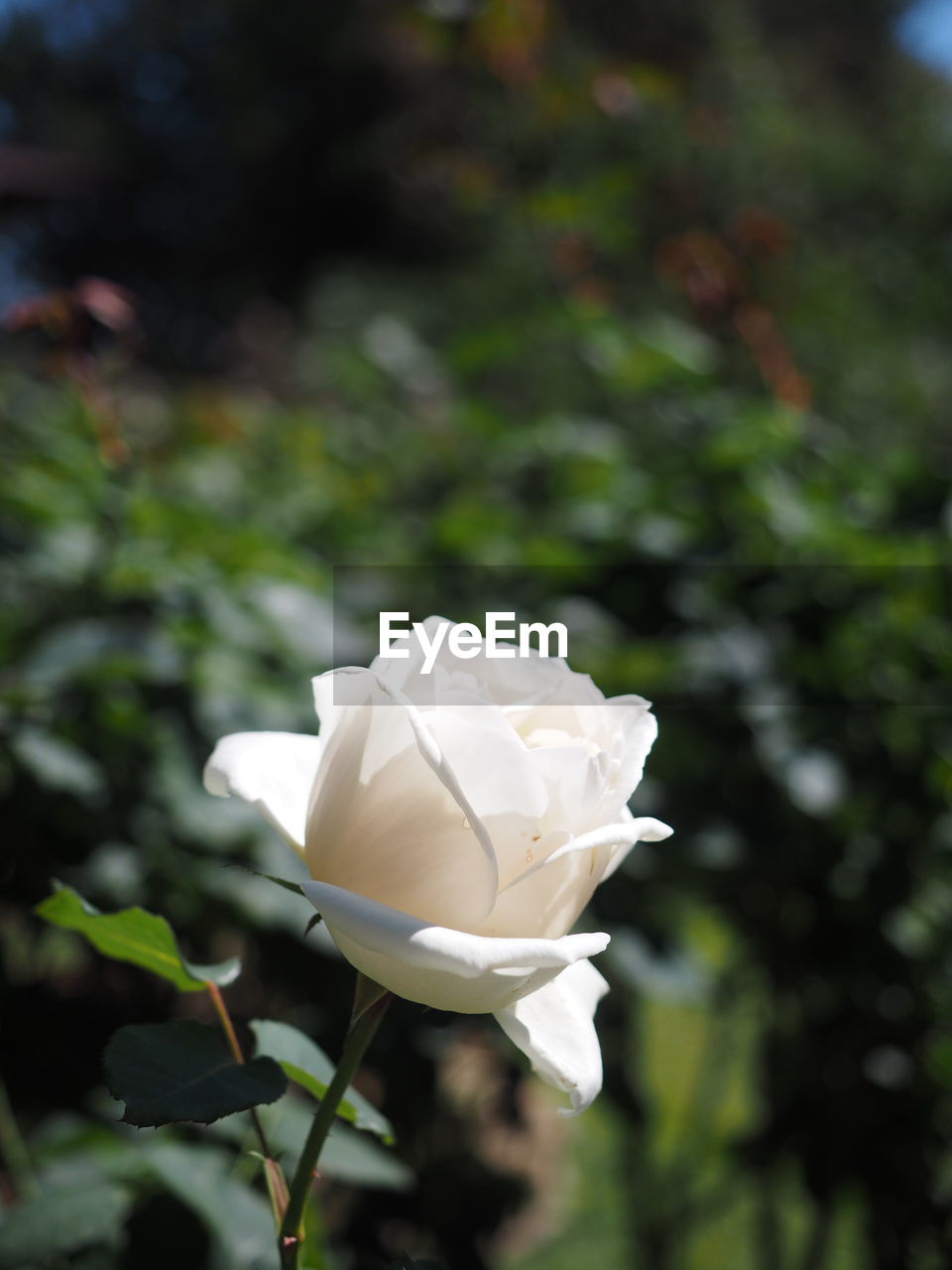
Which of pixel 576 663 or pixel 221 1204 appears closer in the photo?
pixel 221 1204

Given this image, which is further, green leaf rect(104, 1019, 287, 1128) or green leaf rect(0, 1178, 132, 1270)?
green leaf rect(0, 1178, 132, 1270)

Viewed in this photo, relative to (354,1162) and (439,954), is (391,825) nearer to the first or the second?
(439,954)

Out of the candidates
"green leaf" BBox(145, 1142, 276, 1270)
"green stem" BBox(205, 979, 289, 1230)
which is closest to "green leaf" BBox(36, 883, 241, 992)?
"green stem" BBox(205, 979, 289, 1230)

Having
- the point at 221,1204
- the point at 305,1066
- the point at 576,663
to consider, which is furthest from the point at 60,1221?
the point at 576,663

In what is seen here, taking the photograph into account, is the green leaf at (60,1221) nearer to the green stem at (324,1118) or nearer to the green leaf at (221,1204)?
the green leaf at (221,1204)

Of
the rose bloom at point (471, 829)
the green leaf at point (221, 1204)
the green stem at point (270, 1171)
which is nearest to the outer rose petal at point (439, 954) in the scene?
the rose bloom at point (471, 829)

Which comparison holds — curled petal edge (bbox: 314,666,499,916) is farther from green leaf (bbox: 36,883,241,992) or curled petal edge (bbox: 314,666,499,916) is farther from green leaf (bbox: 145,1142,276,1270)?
green leaf (bbox: 145,1142,276,1270)
